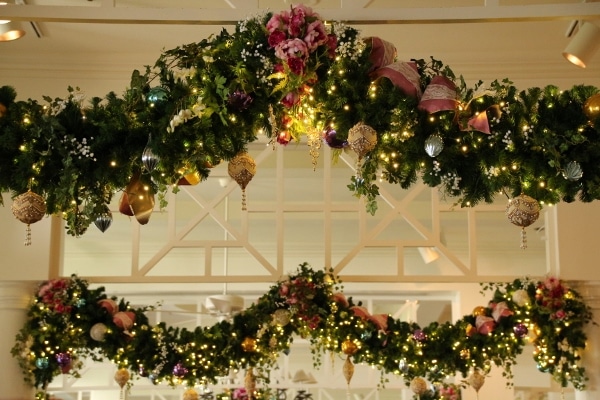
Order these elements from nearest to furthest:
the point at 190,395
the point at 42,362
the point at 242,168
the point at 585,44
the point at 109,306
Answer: the point at 242,168, the point at 585,44, the point at 42,362, the point at 109,306, the point at 190,395

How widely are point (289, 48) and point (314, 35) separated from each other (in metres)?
0.13

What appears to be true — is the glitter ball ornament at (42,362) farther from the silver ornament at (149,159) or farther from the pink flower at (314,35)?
the pink flower at (314,35)

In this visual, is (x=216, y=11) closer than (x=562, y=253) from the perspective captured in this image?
Yes

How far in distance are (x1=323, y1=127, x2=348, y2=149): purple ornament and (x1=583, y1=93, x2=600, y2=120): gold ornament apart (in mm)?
1077

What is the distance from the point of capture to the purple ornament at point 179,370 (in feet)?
22.1

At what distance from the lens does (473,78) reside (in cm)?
702

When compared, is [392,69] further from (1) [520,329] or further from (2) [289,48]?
(1) [520,329]

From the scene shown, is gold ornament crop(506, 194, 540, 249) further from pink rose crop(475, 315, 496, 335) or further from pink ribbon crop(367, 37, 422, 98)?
pink rose crop(475, 315, 496, 335)

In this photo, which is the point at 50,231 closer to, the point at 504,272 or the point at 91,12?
the point at 91,12

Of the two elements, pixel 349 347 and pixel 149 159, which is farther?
pixel 349 347

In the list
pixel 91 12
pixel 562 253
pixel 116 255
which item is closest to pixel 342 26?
pixel 91 12

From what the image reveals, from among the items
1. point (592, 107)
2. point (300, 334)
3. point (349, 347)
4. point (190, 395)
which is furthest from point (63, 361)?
point (592, 107)

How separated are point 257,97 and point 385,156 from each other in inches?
25.2

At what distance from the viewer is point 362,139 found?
13.0 ft
